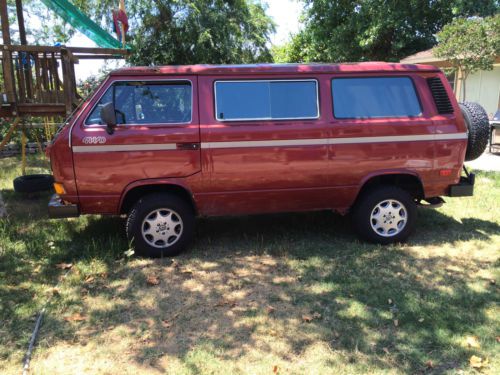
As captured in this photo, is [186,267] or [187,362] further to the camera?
[186,267]

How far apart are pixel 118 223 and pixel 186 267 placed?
1822mm

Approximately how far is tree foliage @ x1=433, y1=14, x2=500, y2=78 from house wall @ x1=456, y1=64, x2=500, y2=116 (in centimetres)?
345

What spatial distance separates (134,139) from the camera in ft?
15.2

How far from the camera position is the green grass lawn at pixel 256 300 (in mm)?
3174

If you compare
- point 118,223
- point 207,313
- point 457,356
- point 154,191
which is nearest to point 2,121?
point 118,223

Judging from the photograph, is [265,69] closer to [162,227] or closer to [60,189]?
[162,227]

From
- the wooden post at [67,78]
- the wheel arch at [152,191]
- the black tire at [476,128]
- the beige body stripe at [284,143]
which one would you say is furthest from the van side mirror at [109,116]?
the black tire at [476,128]

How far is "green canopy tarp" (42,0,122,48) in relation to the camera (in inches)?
336

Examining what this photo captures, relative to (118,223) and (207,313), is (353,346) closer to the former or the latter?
(207,313)

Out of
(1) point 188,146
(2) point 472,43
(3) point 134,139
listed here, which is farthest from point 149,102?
(2) point 472,43

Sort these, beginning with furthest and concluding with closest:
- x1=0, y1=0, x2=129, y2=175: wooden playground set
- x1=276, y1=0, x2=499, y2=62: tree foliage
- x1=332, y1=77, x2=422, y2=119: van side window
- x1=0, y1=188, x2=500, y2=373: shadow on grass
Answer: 1. x1=276, y1=0, x2=499, y2=62: tree foliage
2. x1=0, y1=0, x2=129, y2=175: wooden playground set
3. x1=332, y1=77, x2=422, y2=119: van side window
4. x1=0, y1=188, x2=500, y2=373: shadow on grass

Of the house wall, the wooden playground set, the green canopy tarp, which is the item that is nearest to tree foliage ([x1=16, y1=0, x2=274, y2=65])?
the green canopy tarp

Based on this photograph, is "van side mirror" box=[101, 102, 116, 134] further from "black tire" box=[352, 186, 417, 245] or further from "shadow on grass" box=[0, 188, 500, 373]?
"black tire" box=[352, 186, 417, 245]

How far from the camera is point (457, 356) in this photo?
3.15 meters
